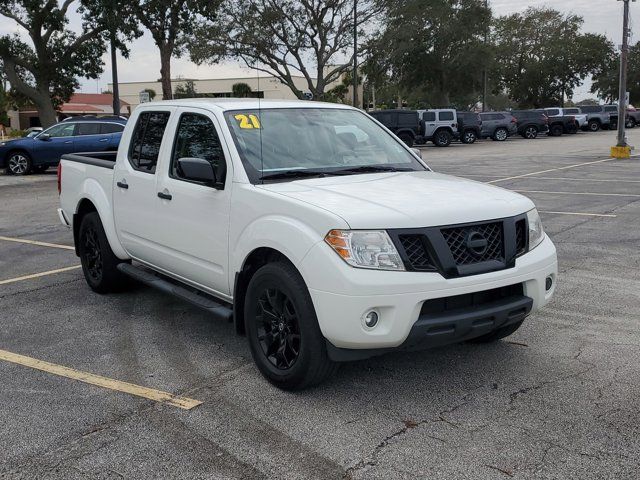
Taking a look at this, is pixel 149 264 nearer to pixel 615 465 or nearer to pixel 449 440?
pixel 449 440

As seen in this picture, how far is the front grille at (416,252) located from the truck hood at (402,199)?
0.07 meters

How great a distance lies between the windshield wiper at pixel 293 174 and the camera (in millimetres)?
4582

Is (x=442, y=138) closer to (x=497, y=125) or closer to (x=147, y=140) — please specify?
(x=497, y=125)

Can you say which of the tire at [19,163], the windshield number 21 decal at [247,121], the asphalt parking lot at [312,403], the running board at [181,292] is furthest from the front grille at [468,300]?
the tire at [19,163]

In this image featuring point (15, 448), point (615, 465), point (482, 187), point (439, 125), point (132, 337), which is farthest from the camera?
point (439, 125)

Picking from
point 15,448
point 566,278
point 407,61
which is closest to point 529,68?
point 407,61

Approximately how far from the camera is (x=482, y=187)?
15.1 ft

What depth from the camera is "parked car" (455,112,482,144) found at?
38.1 metres

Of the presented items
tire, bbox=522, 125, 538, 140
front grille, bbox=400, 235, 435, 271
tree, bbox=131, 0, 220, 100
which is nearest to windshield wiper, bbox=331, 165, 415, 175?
front grille, bbox=400, 235, 435, 271

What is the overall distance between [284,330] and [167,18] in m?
29.7

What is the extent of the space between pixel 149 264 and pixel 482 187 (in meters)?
2.83

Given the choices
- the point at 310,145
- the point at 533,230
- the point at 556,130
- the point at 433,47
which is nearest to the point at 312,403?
the point at 533,230

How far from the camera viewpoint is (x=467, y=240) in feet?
12.7

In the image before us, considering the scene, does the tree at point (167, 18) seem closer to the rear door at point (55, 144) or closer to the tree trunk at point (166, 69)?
the tree trunk at point (166, 69)
